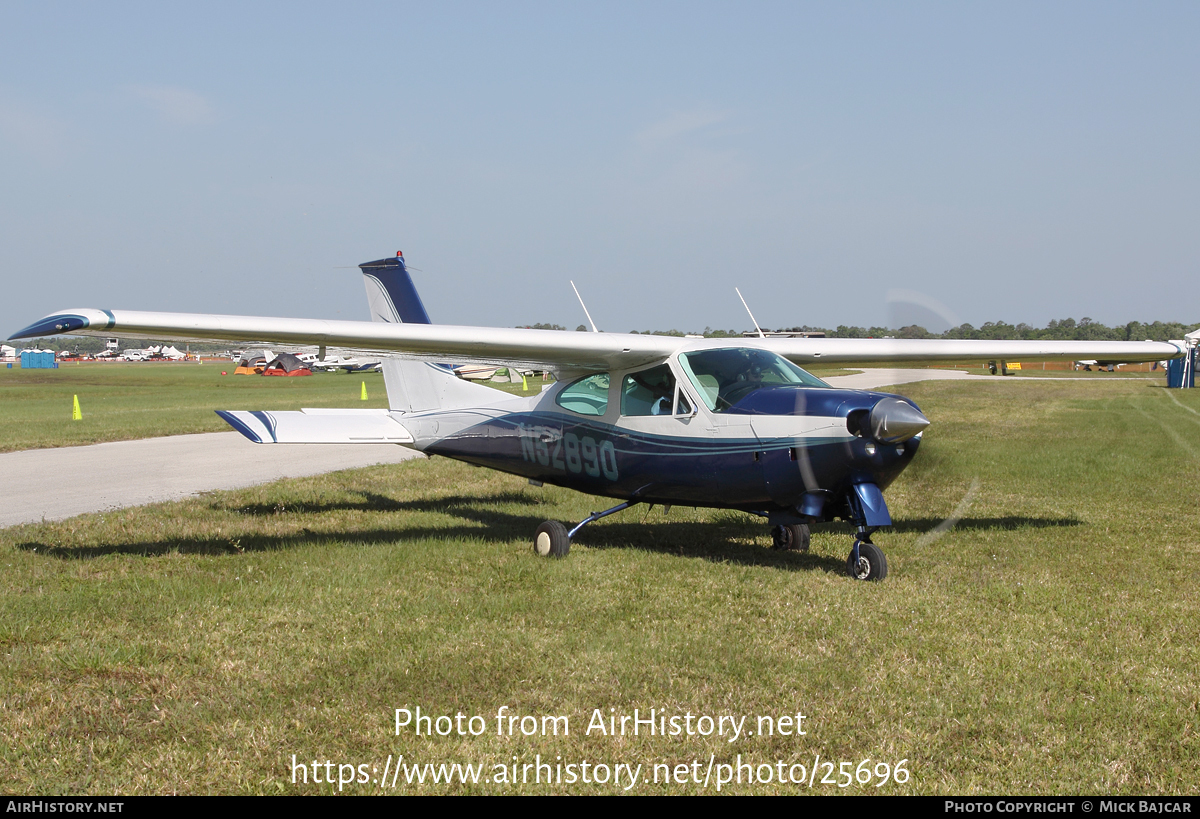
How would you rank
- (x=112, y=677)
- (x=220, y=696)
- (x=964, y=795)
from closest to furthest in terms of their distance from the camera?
(x=964, y=795) → (x=220, y=696) → (x=112, y=677)

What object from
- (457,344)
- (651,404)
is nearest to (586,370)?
(651,404)

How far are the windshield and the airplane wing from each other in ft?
0.67

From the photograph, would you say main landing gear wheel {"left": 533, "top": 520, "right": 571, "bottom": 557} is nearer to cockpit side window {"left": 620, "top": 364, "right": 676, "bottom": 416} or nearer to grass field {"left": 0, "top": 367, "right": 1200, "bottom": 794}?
grass field {"left": 0, "top": 367, "right": 1200, "bottom": 794}

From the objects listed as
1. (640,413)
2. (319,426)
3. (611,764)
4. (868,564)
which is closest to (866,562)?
(868,564)

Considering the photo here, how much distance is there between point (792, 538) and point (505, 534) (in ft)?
10.3

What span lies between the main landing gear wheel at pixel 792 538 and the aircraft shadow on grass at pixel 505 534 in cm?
15

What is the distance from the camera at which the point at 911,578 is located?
741cm

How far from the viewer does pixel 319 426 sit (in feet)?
33.4

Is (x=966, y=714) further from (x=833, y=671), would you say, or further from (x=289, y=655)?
(x=289, y=655)

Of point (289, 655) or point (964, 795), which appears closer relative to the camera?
point (964, 795)

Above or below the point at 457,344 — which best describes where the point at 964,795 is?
below

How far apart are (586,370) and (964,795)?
6.16 m

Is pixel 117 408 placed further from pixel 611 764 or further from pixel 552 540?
pixel 611 764

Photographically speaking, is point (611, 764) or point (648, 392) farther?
point (648, 392)
